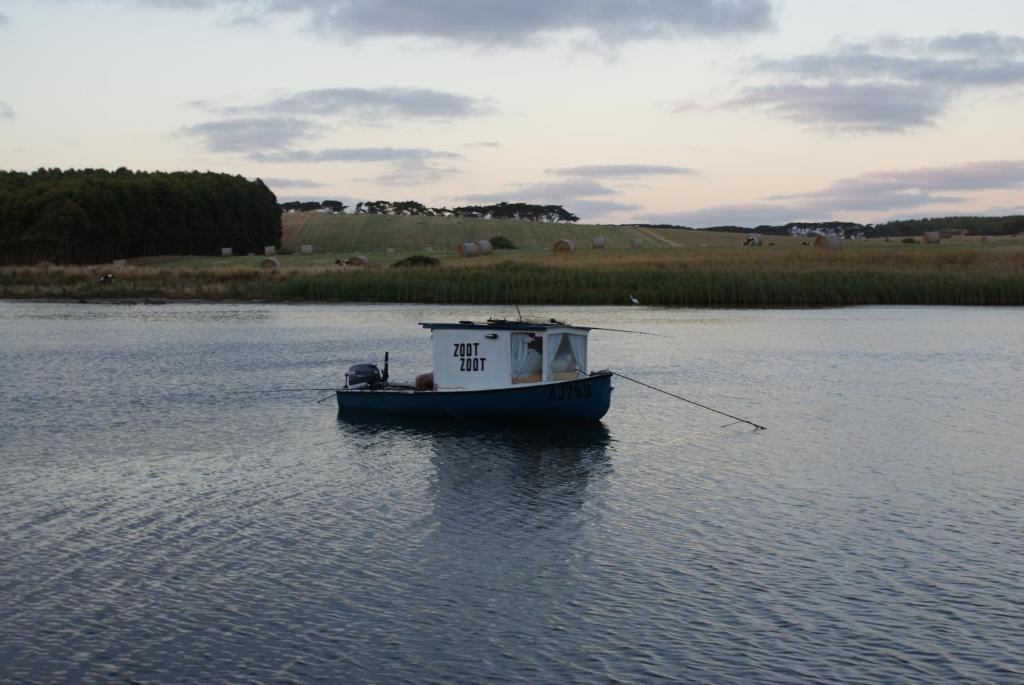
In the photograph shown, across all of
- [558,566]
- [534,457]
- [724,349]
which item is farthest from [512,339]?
[724,349]

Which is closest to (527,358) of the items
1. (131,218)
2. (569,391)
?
(569,391)

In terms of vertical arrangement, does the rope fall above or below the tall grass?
below

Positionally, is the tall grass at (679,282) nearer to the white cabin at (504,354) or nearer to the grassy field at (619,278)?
the grassy field at (619,278)

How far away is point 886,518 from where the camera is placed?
21578mm

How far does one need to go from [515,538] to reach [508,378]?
12.3 m

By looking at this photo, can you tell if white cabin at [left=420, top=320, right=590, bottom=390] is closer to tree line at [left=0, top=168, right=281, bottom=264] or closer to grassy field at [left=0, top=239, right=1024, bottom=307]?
grassy field at [left=0, top=239, right=1024, bottom=307]

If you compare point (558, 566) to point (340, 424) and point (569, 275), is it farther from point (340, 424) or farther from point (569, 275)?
point (569, 275)

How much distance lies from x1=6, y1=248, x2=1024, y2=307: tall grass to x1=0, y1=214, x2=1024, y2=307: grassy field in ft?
0.29

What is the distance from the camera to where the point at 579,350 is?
108 ft

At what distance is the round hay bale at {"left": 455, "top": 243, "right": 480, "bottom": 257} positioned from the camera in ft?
367

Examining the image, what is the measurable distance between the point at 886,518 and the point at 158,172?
15698cm

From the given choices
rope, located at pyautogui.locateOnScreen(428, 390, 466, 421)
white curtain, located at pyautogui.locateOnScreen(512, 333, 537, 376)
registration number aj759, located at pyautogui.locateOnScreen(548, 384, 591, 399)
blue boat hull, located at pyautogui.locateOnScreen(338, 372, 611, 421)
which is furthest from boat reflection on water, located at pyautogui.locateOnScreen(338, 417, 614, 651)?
white curtain, located at pyautogui.locateOnScreen(512, 333, 537, 376)

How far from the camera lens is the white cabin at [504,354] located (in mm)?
32219

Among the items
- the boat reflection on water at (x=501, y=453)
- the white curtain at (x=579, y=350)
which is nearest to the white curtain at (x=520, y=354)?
the white curtain at (x=579, y=350)
